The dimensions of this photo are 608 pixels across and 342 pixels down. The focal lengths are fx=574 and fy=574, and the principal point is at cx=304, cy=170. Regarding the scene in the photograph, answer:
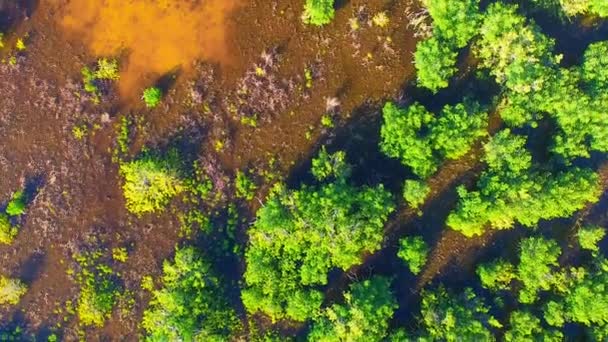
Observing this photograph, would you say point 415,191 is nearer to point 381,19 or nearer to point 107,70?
point 381,19

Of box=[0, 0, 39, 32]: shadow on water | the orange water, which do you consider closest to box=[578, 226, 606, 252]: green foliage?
the orange water

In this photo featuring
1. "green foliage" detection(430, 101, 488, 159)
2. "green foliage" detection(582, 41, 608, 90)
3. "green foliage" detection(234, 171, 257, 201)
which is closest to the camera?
"green foliage" detection(430, 101, 488, 159)

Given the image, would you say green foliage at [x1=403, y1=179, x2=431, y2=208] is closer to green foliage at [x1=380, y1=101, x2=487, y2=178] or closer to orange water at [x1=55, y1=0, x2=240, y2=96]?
green foliage at [x1=380, y1=101, x2=487, y2=178]

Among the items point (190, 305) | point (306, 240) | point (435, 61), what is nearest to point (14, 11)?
point (190, 305)

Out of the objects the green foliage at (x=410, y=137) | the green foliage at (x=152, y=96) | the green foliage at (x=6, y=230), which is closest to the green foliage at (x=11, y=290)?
the green foliage at (x=6, y=230)

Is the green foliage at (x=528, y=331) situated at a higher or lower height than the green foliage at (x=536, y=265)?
lower

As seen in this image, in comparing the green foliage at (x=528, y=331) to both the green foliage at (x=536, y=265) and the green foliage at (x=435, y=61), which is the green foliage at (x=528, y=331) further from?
the green foliage at (x=435, y=61)
